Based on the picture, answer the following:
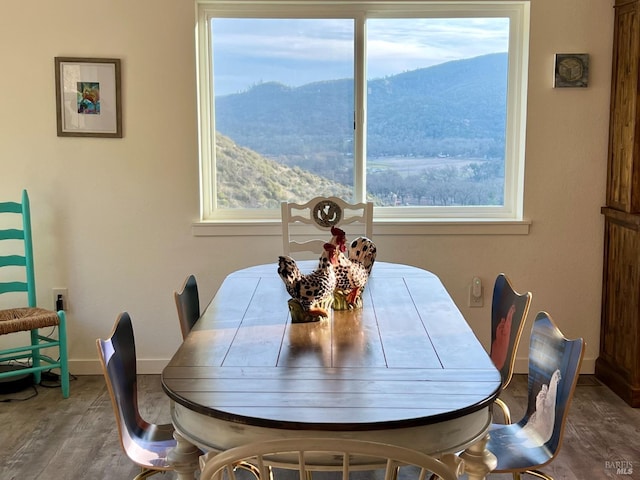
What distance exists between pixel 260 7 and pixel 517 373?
2387mm

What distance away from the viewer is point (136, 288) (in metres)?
3.85

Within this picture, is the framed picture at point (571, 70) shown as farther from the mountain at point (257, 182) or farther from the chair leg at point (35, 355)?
the chair leg at point (35, 355)

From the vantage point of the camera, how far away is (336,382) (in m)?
1.70

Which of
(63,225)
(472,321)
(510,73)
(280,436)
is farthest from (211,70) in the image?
(280,436)

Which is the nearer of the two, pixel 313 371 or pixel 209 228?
pixel 313 371

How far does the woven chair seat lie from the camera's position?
3.35m

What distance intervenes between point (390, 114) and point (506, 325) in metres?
1.72

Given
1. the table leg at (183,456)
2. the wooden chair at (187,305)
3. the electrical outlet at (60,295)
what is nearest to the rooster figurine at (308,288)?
the wooden chair at (187,305)

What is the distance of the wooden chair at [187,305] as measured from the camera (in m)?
2.36

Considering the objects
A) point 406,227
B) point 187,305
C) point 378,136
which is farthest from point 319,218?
point 187,305

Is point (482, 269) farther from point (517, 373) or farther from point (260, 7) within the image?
point (260, 7)

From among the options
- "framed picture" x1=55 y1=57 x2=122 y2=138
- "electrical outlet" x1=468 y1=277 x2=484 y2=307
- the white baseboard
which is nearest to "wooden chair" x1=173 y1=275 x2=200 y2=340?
the white baseboard

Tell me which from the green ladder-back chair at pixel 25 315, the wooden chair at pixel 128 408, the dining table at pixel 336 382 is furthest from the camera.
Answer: the green ladder-back chair at pixel 25 315

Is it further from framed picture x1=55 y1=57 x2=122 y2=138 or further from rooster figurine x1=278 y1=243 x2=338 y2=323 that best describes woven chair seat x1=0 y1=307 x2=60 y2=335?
rooster figurine x1=278 y1=243 x2=338 y2=323
